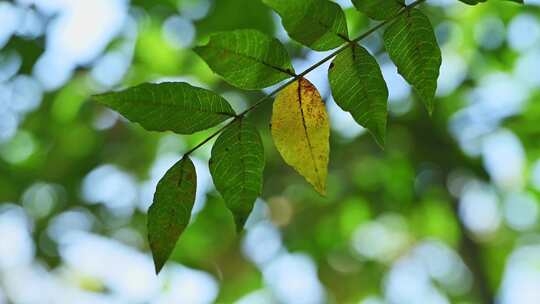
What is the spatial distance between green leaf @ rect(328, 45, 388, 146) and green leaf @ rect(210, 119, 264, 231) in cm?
9

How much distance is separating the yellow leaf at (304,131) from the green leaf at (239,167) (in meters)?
0.03

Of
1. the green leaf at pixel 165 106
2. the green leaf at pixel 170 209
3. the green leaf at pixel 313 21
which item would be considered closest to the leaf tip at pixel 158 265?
the green leaf at pixel 170 209

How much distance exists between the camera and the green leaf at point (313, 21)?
Answer: 75cm

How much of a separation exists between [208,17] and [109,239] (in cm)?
69

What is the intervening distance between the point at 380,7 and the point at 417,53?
5 cm

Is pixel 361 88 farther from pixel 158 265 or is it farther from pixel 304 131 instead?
pixel 158 265

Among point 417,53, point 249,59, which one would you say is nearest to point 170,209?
point 249,59

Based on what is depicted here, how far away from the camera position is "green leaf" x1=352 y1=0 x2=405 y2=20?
770 mm

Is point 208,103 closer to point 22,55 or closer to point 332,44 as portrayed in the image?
point 332,44

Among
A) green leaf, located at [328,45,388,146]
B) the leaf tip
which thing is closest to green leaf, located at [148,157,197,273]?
the leaf tip

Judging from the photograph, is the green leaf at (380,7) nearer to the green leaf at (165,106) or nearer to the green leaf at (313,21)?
the green leaf at (313,21)

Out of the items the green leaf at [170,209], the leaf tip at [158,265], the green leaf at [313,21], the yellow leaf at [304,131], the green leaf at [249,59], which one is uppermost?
the green leaf at [313,21]

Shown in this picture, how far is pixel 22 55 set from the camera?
184cm

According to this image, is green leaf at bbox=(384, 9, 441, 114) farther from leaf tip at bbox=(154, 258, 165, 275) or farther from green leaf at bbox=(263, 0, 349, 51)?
leaf tip at bbox=(154, 258, 165, 275)
